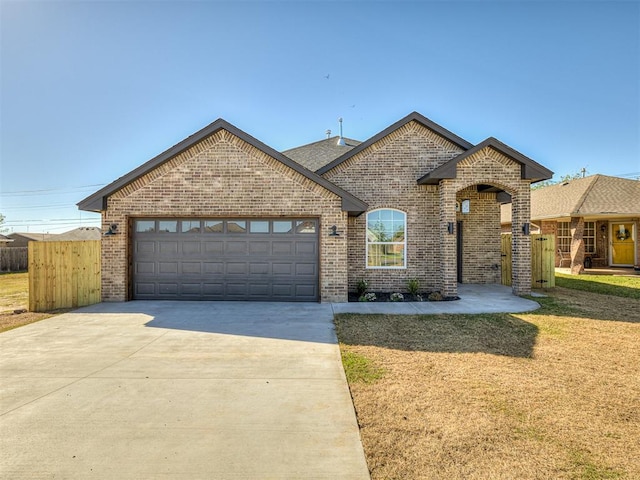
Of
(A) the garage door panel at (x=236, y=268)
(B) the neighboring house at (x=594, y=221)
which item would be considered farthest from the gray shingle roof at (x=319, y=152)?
(B) the neighboring house at (x=594, y=221)

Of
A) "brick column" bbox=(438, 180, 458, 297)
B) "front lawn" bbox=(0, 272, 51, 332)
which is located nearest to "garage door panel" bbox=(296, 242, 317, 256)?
"brick column" bbox=(438, 180, 458, 297)

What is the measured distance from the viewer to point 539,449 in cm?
280

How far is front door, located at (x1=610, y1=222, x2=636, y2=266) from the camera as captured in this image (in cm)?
1718

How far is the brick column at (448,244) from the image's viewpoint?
9961 millimetres

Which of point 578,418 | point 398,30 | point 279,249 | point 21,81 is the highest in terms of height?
point 398,30

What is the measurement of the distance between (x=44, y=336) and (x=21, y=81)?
10.3 metres

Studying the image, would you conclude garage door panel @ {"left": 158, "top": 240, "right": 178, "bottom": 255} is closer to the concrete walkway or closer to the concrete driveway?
the concrete driveway

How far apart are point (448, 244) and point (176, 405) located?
874cm

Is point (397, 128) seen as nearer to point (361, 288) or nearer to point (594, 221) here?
point (361, 288)

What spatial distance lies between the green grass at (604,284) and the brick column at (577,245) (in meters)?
1.02

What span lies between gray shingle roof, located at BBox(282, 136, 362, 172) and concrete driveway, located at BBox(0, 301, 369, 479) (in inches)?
363

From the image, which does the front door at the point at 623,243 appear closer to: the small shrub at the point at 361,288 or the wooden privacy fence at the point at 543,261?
the wooden privacy fence at the point at 543,261

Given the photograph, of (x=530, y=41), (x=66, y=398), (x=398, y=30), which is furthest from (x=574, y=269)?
(x=66, y=398)

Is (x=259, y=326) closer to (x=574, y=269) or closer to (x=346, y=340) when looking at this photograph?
(x=346, y=340)
